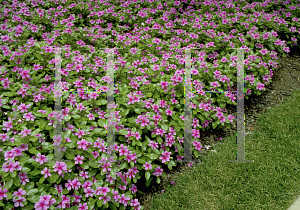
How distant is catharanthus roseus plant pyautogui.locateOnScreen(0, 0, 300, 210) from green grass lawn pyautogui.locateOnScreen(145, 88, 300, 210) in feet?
1.01

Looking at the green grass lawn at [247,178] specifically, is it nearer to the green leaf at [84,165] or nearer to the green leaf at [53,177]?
the green leaf at [84,165]

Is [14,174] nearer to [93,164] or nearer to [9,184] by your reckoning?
[9,184]

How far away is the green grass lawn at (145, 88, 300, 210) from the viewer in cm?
262

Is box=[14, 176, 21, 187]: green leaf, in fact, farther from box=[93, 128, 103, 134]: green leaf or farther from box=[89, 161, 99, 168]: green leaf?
box=[93, 128, 103, 134]: green leaf

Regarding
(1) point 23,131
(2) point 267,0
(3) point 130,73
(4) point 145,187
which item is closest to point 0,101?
(1) point 23,131

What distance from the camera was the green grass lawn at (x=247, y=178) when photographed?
8.61 ft

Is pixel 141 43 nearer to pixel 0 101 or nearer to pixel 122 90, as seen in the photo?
pixel 122 90

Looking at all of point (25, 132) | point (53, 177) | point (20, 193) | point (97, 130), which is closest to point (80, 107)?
point (97, 130)

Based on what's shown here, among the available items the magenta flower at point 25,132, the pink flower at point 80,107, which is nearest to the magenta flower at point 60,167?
the magenta flower at point 25,132

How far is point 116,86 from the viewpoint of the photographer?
327 centimetres

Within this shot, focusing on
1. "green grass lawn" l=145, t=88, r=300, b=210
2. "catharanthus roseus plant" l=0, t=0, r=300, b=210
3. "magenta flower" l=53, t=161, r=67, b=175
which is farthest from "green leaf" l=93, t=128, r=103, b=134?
"green grass lawn" l=145, t=88, r=300, b=210

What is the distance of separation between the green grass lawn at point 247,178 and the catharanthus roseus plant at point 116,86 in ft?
1.01

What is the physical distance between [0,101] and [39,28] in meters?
2.18

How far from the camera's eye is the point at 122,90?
3.21 meters
